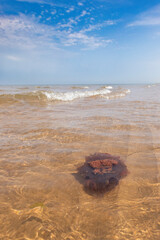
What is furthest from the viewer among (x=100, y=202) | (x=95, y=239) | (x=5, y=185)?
(x=5, y=185)

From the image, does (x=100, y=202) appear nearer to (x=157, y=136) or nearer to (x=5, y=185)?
(x=5, y=185)

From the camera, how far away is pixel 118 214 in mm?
1873

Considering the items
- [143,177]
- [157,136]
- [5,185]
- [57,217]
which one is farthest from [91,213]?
[157,136]

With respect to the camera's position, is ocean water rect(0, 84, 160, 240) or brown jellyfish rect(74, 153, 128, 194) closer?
ocean water rect(0, 84, 160, 240)

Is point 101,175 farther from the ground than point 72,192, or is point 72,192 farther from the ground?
point 101,175

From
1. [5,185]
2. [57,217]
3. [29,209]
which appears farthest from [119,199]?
[5,185]

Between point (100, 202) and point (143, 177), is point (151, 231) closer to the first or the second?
point (100, 202)

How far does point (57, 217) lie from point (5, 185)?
1012mm

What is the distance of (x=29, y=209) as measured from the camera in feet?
6.38

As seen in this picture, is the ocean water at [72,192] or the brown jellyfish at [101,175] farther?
the brown jellyfish at [101,175]

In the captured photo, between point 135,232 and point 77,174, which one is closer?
point 135,232

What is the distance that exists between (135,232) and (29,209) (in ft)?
4.02

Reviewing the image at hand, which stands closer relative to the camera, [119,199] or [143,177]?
[119,199]

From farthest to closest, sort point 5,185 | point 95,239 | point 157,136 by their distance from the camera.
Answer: point 157,136
point 5,185
point 95,239
